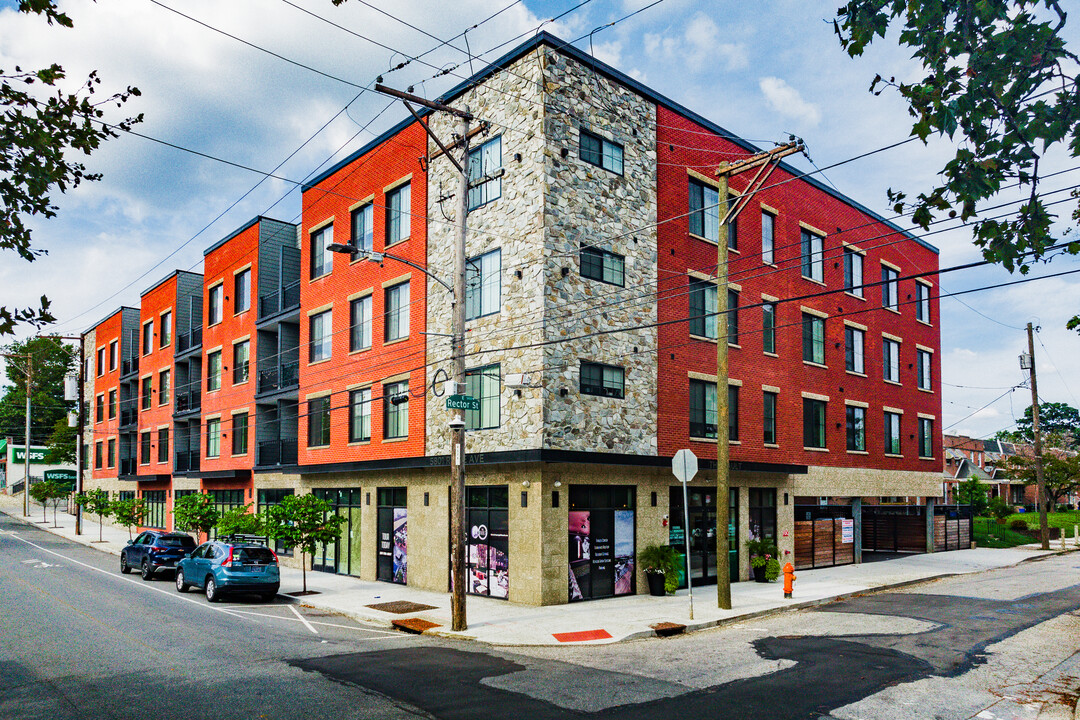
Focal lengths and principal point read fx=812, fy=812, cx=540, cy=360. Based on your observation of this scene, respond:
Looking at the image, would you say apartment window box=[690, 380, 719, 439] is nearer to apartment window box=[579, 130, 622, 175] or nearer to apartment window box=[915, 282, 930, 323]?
apartment window box=[579, 130, 622, 175]

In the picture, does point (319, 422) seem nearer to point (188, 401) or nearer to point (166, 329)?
point (188, 401)

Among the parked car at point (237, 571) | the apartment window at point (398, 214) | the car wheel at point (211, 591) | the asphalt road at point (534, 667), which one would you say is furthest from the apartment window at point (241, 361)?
the asphalt road at point (534, 667)

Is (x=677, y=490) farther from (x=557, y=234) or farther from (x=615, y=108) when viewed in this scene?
(x=615, y=108)

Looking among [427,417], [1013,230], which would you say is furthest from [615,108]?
[1013,230]

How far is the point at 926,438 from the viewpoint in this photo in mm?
39156

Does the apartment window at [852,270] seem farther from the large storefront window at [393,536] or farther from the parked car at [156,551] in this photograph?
the parked car at [156,551]

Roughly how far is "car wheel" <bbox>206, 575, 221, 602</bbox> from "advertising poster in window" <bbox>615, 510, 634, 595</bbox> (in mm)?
10826

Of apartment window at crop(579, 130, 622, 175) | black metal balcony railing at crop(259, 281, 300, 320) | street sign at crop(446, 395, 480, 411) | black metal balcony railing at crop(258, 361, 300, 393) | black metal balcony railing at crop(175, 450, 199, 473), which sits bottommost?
black metal balcony railing at crop(175, 450, 199, 473)

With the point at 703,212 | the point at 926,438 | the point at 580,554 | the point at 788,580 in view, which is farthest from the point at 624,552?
the point at 926,438

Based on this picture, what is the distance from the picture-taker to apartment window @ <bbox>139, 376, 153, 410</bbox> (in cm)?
5056

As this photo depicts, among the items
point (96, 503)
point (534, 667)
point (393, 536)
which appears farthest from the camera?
point (96, 503)

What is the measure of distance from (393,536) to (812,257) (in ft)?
62.2

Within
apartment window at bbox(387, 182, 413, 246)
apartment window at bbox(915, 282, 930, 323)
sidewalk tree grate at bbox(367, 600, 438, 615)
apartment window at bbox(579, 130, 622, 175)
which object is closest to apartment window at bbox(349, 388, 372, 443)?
apartment window at bbox(387, 182, 413, 246)

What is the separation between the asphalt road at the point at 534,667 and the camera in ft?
33.8
